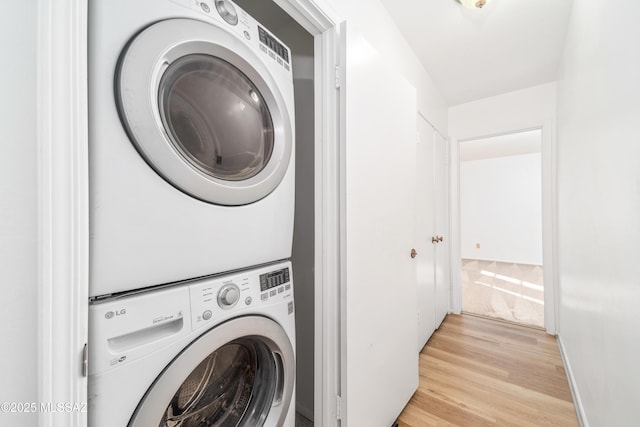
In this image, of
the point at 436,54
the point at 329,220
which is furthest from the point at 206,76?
the point at 436,54

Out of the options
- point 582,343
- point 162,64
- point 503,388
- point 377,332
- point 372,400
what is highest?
point 162,64

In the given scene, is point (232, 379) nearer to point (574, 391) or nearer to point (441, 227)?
point (574, 391)

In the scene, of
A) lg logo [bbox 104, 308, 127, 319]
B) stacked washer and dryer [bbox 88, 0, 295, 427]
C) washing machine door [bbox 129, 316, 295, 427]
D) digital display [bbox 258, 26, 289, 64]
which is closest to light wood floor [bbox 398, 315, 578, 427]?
Result: washing machine door [bbox 129, 316, 295, 427]

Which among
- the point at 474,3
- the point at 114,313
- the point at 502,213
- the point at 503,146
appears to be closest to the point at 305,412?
the point at 114,313

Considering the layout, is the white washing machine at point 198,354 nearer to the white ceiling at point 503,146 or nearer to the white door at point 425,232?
the white door at point 425,232

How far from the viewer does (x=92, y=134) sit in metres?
0.50

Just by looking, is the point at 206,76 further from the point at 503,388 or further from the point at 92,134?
the point at 503,388

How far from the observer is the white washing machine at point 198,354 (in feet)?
1.71

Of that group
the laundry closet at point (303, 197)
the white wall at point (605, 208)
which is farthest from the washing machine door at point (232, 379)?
the white wall at point (605, 208)

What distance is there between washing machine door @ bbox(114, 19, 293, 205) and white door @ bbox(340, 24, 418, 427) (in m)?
0.36

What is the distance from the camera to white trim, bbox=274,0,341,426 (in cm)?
111

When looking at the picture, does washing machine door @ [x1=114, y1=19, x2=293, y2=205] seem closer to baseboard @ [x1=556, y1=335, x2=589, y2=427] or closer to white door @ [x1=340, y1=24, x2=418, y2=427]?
white door @ [x1=340, y1=24, x2=418, y2=427]

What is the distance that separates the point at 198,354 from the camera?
0.66 m

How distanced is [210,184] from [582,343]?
208 cm
